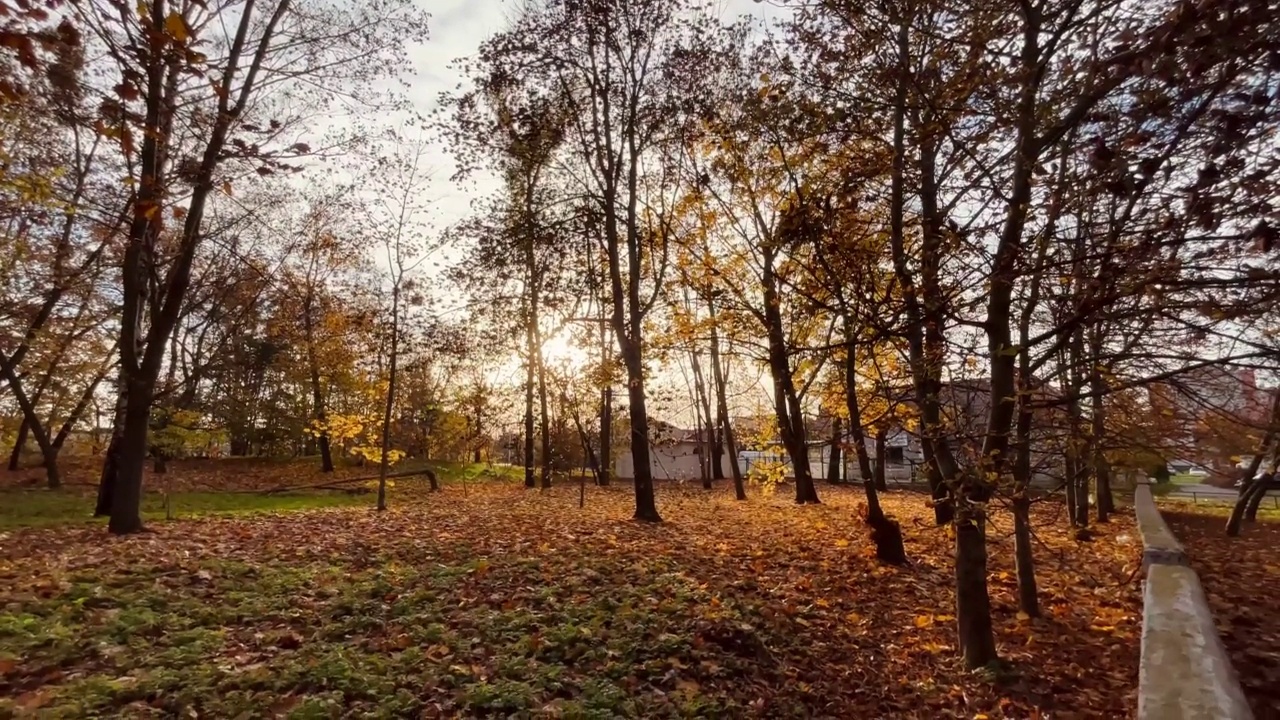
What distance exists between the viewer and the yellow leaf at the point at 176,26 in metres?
2.80

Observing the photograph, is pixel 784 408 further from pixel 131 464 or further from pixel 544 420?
pixel 131 464

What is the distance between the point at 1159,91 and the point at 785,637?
492 centimetres

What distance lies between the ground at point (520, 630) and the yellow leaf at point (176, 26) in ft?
11.9

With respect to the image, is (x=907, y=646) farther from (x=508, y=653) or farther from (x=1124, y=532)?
(x=1124, y=532)

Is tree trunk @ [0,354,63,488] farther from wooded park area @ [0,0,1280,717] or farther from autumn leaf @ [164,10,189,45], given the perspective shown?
autumn leaf @ [164,10,189,45]

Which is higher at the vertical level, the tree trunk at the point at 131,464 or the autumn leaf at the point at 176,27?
the autumn leaf at the point at 176,27

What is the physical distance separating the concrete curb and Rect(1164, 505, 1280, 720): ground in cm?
65

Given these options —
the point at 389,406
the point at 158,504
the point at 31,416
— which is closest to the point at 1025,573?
the point at 389,406

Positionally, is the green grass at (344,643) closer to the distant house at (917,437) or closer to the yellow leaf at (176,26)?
the distant house at (917,437)

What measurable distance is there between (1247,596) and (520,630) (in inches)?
308

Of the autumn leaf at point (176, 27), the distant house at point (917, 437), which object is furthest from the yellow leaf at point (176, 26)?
the distant house at point (917, 437)

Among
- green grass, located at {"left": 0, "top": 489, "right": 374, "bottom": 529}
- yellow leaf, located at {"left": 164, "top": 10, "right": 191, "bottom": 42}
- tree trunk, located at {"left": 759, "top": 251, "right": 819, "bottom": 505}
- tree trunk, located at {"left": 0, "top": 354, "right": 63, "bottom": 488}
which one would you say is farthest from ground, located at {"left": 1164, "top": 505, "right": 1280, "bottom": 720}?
tree trunk, located at {"left": 0, "top": 354, "right": 63, "bottom": 488}

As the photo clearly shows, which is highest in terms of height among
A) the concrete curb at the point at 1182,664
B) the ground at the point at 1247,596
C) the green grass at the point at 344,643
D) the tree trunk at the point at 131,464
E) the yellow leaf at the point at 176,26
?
the yellow leaf at the point at 176,26

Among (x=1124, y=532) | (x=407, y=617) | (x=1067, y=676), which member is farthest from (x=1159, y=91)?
(x=1124, y=532)
